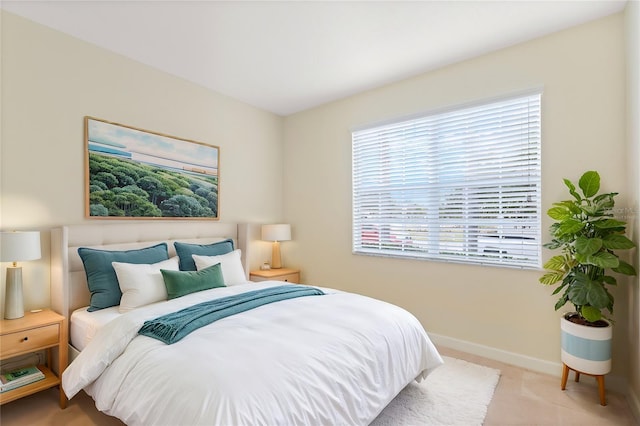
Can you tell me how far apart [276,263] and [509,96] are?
3.24 metres

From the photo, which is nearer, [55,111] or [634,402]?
[634,402]

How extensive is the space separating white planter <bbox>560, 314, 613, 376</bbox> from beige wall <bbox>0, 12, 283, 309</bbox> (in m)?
3.88

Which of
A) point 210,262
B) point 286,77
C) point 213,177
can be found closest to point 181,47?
point 286,77

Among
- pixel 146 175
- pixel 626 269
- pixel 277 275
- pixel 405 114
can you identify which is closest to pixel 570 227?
pixel 626 269

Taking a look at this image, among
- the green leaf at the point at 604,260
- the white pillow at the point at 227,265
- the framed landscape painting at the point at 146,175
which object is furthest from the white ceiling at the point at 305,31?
the white pillow at the point at 227,265

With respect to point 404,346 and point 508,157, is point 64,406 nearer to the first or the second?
point 404,346

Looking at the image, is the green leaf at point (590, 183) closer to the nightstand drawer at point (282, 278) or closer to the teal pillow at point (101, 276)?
the nightstand drawer at point (282, 278)

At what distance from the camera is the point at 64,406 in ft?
7.29

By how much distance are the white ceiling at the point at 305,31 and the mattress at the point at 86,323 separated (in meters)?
2.23

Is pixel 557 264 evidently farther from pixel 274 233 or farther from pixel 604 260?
pixel 274 233

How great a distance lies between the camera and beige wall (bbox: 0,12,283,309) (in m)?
2.43

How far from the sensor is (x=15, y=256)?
216cm

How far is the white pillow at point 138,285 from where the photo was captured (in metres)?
2.50

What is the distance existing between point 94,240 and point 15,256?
26.1 inches
